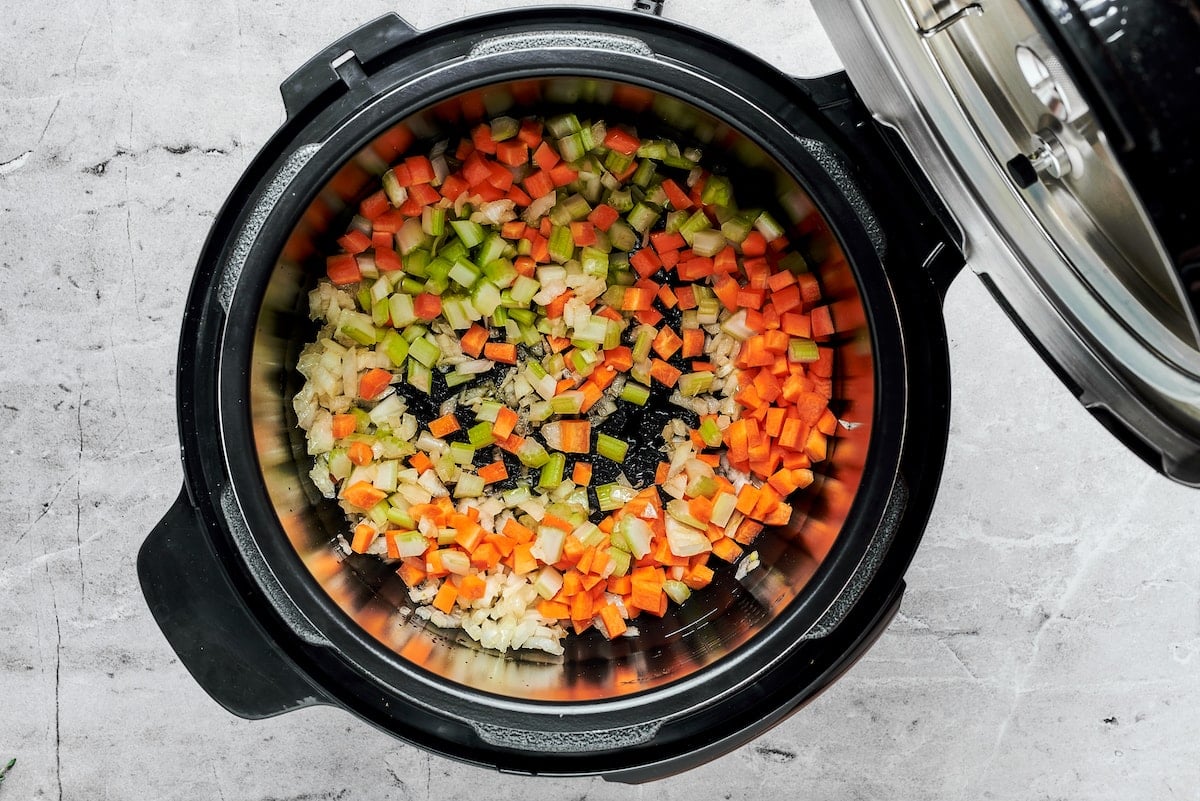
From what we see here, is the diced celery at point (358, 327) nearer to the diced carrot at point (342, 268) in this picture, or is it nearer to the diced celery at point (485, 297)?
the diced carrot at point (342, 268)

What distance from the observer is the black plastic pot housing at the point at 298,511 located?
3.82 feet

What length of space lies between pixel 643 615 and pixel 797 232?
2.29ft

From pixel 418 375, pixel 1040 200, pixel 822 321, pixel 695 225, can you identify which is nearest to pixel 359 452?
pixel 418 375

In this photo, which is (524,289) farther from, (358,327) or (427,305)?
(358,327)

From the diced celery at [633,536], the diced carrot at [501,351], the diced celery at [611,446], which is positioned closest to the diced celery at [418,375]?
the diced carrot at [501,351]

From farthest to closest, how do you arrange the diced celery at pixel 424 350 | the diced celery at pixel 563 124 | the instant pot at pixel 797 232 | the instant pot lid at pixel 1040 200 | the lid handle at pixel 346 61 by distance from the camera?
the diced celery at pixel 424 350 < the diced celery at pixel 563 124 < the lid handle at pixel 346 61 < the instant pot at pixel 797 232 < the instant pot lid at pixel 1040 200

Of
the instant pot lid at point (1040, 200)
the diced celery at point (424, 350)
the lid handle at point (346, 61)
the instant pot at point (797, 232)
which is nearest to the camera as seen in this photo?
the instant pot lid at point (1040, 200)

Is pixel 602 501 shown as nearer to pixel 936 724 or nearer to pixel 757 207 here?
pixel 757 207

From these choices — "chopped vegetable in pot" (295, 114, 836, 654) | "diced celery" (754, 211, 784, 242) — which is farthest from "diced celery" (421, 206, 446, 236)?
"diced celery" (754, 211, 784, 242)

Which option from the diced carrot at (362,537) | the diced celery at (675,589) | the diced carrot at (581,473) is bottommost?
the diced celery at (675,589)

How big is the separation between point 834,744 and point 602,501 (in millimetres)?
663

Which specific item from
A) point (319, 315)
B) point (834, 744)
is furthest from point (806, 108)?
point (834, 744)

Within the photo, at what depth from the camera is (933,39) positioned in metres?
0.99

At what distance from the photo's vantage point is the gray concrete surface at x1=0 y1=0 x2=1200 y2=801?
1554 millimetres
